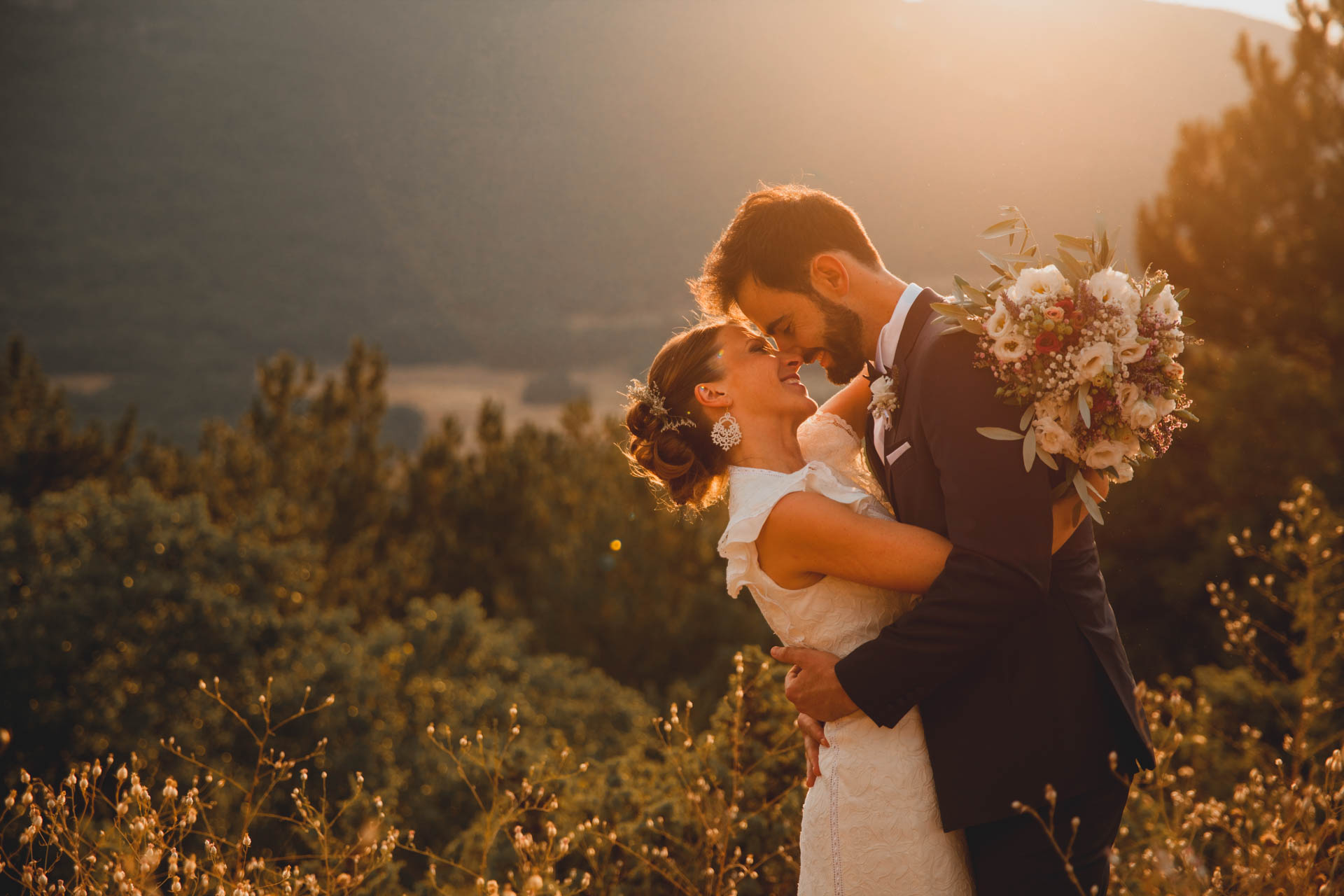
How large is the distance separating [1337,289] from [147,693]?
56.8ft

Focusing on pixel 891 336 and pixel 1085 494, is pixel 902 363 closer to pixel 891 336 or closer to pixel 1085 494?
pixel 891 336

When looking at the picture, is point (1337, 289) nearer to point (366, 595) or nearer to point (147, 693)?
point (147, 693)

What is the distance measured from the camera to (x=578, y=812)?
434cm

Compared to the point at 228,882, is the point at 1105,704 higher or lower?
higher

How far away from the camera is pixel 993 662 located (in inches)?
94.0

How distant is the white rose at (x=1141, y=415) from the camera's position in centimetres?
237

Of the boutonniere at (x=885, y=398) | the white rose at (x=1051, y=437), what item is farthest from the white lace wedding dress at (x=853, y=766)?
the white rose at (x=1051, y=437)

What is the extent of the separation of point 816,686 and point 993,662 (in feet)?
1.46

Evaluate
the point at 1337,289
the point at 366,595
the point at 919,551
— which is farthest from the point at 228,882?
the point at 366,595

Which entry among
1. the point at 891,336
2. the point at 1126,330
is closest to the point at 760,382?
the point at 891,336

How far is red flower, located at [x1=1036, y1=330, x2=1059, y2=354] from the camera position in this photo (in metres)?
2.33

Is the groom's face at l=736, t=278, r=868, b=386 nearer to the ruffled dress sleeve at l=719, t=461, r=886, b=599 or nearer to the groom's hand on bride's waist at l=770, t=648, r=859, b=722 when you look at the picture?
the ruffled dress sleeve at l=719, t=461, r=886, b=599

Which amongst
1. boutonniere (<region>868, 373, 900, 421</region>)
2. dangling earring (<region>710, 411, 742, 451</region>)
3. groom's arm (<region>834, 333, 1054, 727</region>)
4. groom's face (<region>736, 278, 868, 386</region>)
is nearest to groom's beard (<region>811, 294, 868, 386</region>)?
groom's face (<region>736, 278, 868, 386</region>)

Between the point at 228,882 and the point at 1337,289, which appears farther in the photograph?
the point at 1337,289
